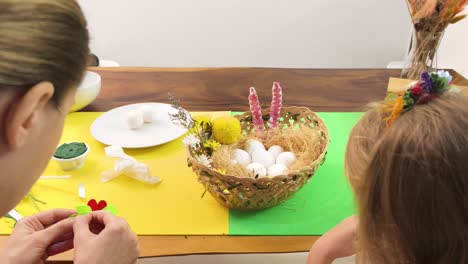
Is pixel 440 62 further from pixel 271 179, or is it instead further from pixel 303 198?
pixel 271 179

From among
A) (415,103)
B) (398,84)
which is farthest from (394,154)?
(398,84)

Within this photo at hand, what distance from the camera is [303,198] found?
0.83m

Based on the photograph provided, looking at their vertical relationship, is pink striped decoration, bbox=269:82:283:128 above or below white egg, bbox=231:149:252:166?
above

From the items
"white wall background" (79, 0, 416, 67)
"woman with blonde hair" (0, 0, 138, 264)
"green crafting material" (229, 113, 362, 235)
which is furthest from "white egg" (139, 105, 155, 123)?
"white wall background" (79, 0, 416, 67)

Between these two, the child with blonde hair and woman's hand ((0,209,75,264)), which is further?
woman's hand ((0,209,75,264))

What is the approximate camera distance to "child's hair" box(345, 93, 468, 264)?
0.46 m

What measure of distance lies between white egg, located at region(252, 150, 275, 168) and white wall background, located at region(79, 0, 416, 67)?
163 cm

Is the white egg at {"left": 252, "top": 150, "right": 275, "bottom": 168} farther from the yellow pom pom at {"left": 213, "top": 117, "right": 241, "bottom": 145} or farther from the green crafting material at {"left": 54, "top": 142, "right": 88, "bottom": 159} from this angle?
the green crafting material at {"left": 54, "top": 142, "right": 88, "bottom": 159}

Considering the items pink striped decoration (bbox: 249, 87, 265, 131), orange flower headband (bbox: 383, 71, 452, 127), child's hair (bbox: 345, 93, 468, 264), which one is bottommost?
pink striped decoration (bbox: 249, 87, 265, 131)

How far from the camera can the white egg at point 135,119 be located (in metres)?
1.03

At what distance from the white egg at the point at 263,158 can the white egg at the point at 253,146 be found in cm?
1

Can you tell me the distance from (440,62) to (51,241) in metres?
1.63

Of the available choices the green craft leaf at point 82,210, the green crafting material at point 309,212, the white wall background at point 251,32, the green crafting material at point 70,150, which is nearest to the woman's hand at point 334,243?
the green crafting material at point 309,212

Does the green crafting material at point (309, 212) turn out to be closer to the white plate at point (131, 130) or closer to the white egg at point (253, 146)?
the white egg at point (253, 146)
